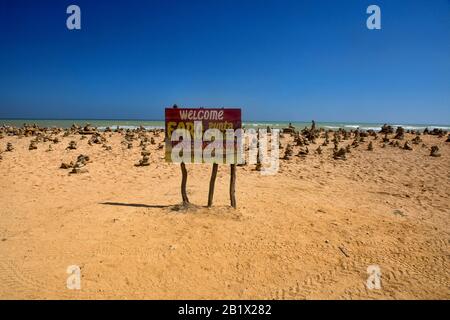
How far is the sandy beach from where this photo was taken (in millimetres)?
4707

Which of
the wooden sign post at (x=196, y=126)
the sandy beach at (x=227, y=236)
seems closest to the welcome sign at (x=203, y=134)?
the wooden sign post at (x=196, y=126)

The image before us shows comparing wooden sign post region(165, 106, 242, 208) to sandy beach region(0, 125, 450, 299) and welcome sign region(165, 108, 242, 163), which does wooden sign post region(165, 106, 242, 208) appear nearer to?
→ welcome sign region(165, 108, 242, 163)

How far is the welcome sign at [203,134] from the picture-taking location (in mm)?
7105

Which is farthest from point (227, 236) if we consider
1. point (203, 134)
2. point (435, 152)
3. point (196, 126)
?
point (435, 152)

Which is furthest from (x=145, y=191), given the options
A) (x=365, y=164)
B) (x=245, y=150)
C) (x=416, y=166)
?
(x=416, y=166)

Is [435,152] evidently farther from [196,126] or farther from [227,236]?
[227,236]

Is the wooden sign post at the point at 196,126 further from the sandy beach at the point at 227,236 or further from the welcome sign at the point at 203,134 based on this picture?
the sandy beach at the point at 227,236

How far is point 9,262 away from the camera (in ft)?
17.4

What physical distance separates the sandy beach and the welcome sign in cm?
140

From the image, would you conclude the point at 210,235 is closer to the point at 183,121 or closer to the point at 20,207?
the point at 183,121

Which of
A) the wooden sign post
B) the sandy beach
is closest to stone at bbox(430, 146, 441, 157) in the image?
the sandy beach

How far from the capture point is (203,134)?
7191 millimetres

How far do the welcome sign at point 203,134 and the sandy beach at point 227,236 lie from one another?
1.40 meters

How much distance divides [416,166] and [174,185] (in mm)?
10449
